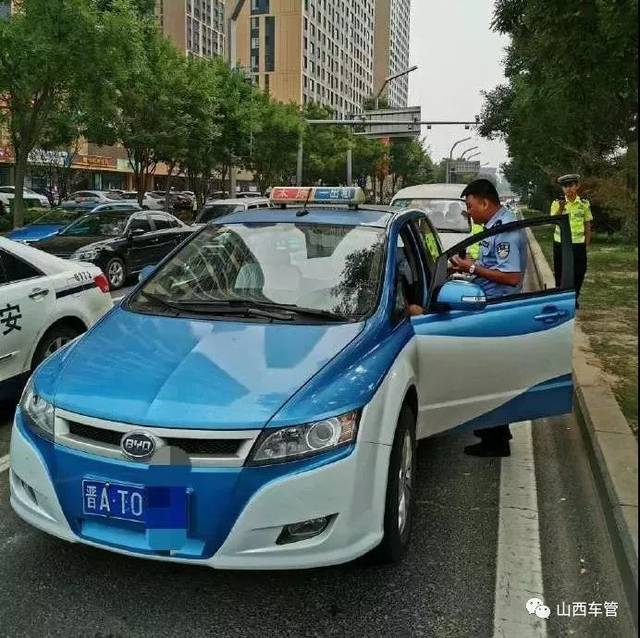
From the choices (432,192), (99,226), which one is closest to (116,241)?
(99,226)

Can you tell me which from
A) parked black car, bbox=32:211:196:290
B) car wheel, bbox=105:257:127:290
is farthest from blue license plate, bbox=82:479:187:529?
car wheel, bbox=105:257:127:290

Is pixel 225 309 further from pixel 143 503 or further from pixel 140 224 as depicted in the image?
pixel 140 224

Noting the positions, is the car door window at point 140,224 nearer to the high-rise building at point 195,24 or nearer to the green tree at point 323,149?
the green tree at point 323,149

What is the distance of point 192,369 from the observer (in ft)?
10.0

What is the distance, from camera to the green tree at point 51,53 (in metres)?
15.2

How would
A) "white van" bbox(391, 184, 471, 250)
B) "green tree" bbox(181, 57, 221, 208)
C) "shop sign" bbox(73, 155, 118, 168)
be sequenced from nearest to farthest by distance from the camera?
"white van" bbox(391, 184, 471, 250)
"green tree" bbox(181, 57, 221, 208)
"shop sign" bbox(73, 155, 118, 168)

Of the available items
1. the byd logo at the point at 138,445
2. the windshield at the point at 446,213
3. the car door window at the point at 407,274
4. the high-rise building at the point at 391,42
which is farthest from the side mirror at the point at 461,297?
the high-rise building at the point at 391,42

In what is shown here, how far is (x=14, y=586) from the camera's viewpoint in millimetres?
3098

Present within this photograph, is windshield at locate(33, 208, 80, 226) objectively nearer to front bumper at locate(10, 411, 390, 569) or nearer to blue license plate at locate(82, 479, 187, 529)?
front bumper at locate(10, 411, 390, 569)

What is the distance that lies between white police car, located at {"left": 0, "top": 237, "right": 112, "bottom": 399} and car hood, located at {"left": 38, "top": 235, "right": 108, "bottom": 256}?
19.4 feet

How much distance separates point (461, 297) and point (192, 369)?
1.51 metres

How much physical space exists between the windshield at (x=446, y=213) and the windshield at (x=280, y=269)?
7.80m

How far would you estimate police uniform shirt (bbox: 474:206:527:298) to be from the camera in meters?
4.52

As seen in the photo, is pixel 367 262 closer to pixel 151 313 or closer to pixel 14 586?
pixel 151 313
